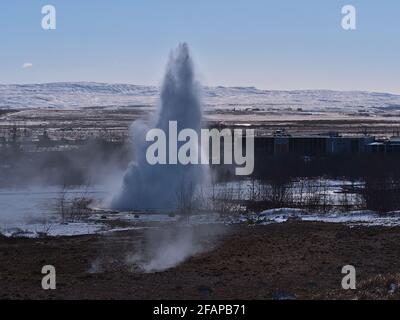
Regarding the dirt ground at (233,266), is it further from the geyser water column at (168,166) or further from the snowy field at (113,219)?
the geyser water column at (168,166)

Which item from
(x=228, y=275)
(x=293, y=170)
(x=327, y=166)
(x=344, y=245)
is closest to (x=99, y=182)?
(x=293, y=170)

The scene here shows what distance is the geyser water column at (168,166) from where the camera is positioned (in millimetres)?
30484

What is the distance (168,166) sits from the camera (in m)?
31.2

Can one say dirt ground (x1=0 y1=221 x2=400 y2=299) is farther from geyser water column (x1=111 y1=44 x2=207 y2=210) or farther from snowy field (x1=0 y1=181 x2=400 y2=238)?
geyser water column (x1=111 y1=44 x2=207 y2=210)

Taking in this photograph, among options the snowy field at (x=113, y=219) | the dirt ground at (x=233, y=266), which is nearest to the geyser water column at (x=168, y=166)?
the snowy field at (x=113, y=219)

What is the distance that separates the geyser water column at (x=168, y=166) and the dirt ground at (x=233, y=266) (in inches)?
279

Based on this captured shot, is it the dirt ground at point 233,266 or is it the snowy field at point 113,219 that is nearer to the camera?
the dirt ground at point 233,266

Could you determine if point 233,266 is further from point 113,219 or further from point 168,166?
point 168,166

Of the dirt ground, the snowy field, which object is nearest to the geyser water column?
the snowy field

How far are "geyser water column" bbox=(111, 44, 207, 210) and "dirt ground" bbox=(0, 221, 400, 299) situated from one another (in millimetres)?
7078

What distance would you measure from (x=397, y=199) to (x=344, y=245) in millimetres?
12538

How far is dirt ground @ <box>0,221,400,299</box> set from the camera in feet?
45.3

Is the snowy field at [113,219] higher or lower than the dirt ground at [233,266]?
lower
